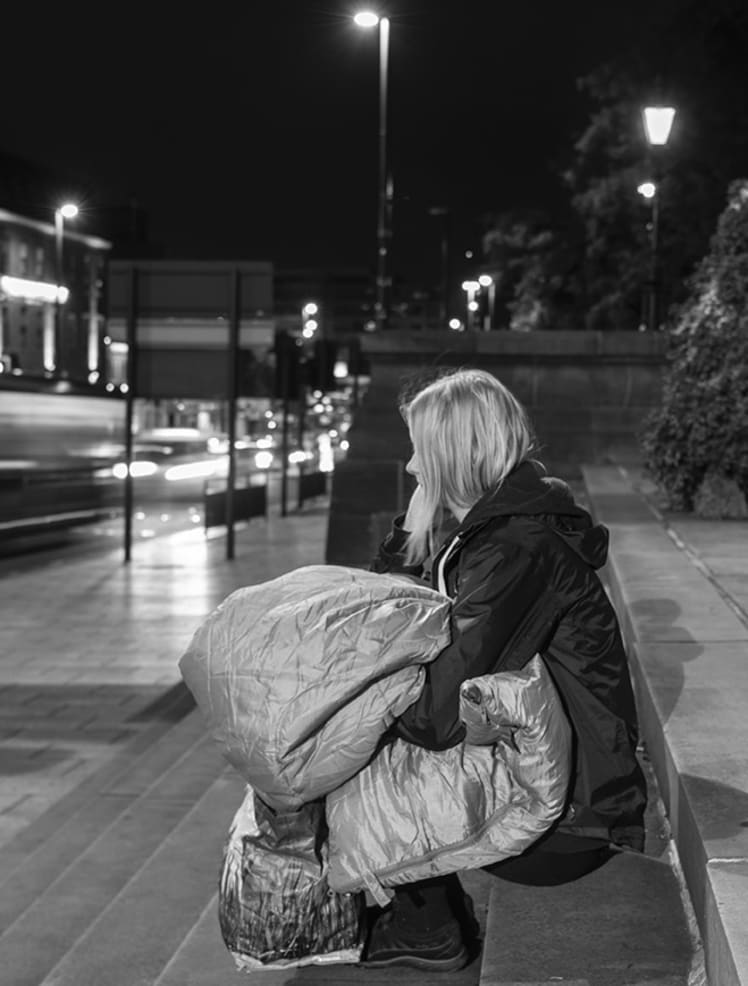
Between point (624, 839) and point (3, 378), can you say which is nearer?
point (624, 839)

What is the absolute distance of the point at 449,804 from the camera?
3375 mm

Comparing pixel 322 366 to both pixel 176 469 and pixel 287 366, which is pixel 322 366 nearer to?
pixel 287 366

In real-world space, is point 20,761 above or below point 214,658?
below

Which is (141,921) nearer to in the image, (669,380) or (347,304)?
(669,380)

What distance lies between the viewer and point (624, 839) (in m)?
3.45

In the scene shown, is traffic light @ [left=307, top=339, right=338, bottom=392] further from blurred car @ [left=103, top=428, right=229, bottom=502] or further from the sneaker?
the sneaker

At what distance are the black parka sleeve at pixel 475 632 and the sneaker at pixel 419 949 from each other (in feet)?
2.17

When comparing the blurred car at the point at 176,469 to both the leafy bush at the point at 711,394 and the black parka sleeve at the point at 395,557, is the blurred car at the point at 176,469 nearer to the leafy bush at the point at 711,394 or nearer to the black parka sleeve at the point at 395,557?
the leafy bush at the point at 711,394

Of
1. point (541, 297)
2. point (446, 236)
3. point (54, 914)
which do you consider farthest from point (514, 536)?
point (446, 236)

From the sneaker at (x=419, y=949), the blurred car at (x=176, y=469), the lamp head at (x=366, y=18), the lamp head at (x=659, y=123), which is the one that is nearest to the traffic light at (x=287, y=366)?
the blurred car at (x=176, y=469)

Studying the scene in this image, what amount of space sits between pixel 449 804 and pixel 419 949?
23.3 inches

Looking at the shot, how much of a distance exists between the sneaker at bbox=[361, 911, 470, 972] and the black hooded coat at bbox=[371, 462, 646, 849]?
0.52m

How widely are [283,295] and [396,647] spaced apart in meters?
154

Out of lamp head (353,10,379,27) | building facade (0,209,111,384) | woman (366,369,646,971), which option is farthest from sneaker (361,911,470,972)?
Result: building facade (0,209,111,384)
